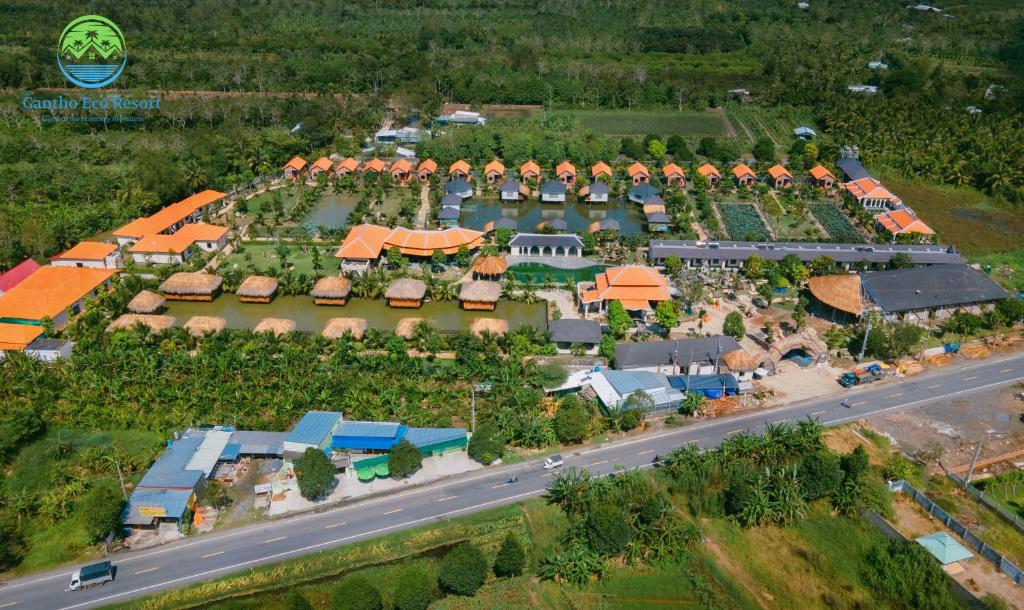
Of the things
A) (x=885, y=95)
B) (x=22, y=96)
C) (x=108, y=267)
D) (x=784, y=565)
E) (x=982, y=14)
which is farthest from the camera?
(x=982, y=14)

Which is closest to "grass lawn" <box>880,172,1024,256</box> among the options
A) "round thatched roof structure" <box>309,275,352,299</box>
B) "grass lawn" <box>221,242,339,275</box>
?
"round thatched roof structure" <box>309,275,352,299</box>

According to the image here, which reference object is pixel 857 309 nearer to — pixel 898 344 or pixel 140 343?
pixel 898 344

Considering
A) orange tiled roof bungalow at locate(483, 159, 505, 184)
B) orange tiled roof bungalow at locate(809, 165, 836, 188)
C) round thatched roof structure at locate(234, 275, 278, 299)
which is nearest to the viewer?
round thatched roof structure at locate(234, 275, 278, 299)

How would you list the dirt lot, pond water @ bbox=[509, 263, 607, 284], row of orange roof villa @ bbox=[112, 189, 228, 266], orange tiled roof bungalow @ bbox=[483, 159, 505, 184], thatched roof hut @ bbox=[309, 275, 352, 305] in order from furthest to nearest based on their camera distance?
1. orange tiled roof bungalow @ bbox=[483, 159, 505, 184]
2. row of orange roof villa @ bbox=[112, 189, 228, 266]
3. pond water @ bbox=[509, 263, 607, 284]
4. thatched roof hut @ bbox=[309, 275, 352, 305]
5. the dirt lot

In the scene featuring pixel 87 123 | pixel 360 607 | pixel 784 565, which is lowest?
pixel 784 565

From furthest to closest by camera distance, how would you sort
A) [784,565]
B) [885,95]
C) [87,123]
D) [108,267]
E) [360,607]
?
[885,95] → [87,123] → [108,267] → [784,565] → [360,607]

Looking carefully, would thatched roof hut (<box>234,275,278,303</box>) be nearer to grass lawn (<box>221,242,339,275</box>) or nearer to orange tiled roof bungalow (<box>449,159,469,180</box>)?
grass lawn (<box>221,242,339,275</box>)

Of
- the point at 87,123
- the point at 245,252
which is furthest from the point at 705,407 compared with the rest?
the point at 87,123
